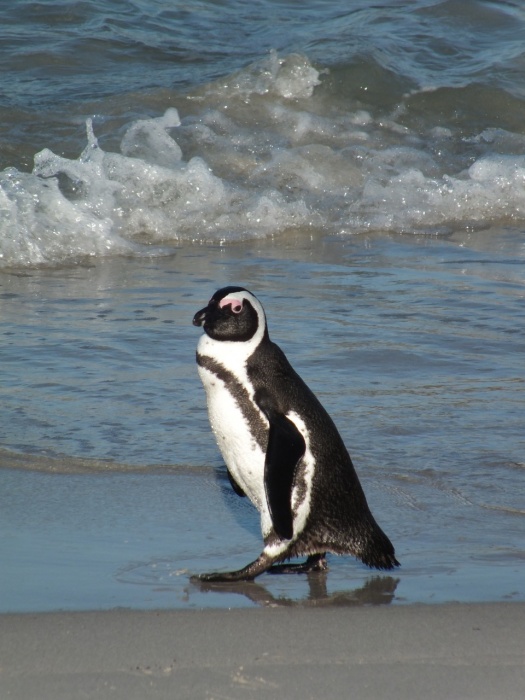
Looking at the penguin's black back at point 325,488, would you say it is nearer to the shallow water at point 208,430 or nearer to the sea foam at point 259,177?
the shallow water at point 208,430

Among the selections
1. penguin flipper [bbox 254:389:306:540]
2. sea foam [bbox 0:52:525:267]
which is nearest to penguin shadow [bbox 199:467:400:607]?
penguin flipper [bbox 254:389:306:540]

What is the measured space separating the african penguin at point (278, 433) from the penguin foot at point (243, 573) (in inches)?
1.7

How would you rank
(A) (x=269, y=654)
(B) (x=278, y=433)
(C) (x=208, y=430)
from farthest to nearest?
(C) (x=208, y=430) < (B) (x=278, y=433) < (A) (x=269, y=654)

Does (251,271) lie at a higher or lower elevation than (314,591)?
higher

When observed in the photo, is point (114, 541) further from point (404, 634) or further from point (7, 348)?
point (7, 348)

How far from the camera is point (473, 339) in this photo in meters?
5.07

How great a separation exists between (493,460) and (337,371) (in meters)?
1.01

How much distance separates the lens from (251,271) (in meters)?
6.36

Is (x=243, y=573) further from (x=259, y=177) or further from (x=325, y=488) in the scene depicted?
(x=259, y=177)

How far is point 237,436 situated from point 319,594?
47cm

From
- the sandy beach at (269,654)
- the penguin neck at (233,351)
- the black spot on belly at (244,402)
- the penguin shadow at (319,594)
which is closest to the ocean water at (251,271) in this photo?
the penguin shadow at (319,594)

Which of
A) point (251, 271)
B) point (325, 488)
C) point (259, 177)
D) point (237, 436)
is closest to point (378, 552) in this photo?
point (325, 488)

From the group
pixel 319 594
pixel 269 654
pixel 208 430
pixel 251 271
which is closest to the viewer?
pixel 269 654

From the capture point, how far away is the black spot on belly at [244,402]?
290 cm
